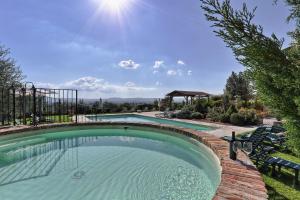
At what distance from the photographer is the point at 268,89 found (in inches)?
121

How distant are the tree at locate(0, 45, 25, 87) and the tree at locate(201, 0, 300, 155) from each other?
1347cm

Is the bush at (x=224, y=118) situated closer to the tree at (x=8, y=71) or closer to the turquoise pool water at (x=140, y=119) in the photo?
the turquoise pool water at (x=140, y=119)

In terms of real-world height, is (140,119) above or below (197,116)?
below

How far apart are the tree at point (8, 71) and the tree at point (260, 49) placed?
44.2 ft

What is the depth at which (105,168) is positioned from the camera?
19.8 ft

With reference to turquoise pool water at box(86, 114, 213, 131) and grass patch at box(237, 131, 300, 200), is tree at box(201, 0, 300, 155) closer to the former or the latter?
grass patch at box(237, 131, 300, 200)

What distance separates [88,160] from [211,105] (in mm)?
15970

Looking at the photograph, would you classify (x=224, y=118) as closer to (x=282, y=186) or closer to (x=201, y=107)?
(x=201, y=107)

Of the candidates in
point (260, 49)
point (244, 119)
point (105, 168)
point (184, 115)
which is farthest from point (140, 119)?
point (260, 49)

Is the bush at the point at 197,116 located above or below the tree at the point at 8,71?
below

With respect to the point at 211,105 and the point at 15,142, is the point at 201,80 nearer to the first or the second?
the point at 211,105

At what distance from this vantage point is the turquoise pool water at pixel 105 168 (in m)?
4.44

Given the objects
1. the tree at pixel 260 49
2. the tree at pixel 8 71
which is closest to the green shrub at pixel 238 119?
the tree at pixel 260 49

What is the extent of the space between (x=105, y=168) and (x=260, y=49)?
4.93 metres
